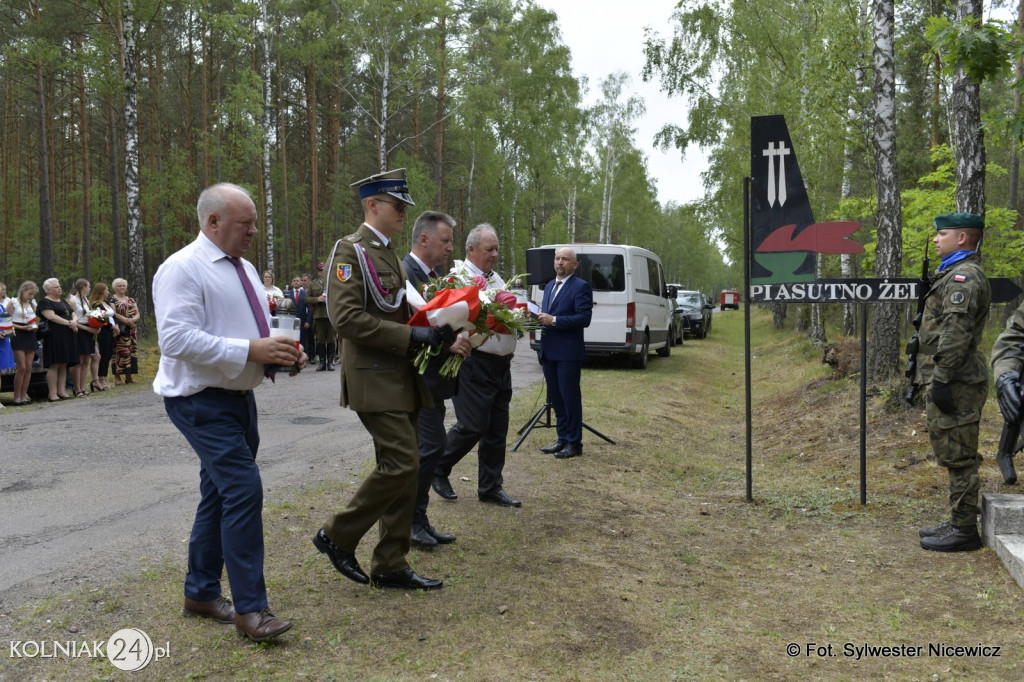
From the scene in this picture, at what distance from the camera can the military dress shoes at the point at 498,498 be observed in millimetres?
6430

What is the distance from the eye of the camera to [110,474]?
7.28 metres

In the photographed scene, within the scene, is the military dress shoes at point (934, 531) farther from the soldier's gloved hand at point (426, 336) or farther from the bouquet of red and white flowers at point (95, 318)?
the bouquet of red and white flowers at point (95, 318)

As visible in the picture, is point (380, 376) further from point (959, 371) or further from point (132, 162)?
point (132, 162)

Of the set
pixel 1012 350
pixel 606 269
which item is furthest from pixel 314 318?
pixel 1012 350

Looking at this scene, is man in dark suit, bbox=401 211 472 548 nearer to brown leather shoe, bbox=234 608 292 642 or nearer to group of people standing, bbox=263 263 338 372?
brown leather shoe, bbox=234 608 292 642

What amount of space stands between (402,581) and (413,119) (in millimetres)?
33657

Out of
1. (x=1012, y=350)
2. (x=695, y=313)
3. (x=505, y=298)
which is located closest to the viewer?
(x=1012, y=350)

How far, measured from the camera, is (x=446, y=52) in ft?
109

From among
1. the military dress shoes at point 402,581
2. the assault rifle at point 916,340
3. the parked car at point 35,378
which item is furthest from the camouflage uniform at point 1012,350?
the parked car at point 35,378

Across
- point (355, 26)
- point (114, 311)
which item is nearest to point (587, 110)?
point (355, 26)

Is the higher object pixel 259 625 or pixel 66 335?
pixel 66 335

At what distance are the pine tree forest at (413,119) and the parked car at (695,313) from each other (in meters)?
2.57

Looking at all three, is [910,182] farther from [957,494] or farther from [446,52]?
[957,494]

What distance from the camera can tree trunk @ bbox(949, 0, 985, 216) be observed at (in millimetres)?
8203
